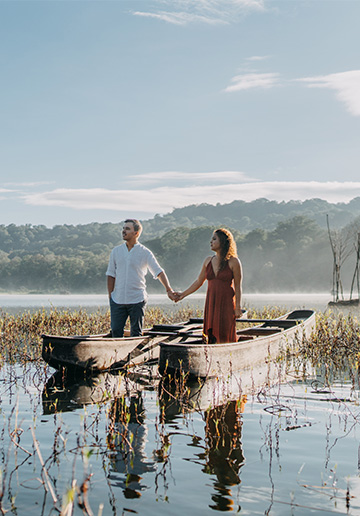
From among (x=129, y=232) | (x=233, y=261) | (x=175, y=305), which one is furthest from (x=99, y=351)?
(x=175, y=305)

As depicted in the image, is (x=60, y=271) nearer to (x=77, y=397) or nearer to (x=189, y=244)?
(x=189, y=244)

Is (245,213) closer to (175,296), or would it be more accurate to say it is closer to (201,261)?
(201,261)

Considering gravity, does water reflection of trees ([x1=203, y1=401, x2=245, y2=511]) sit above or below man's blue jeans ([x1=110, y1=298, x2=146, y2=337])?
below

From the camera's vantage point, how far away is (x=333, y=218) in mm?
126688

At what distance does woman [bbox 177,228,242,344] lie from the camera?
7.85 meters

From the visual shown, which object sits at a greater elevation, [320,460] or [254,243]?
[254,243]

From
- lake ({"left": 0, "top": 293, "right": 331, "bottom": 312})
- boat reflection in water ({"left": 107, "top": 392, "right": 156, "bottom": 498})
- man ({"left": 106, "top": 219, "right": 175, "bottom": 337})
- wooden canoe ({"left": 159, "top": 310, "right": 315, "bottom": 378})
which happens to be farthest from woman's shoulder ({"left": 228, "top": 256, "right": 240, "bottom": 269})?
lake ({"left": 0, "top": 293, "right": 331, "bottom": 312})

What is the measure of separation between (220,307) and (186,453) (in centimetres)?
331

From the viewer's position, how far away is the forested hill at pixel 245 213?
13038 centimetres

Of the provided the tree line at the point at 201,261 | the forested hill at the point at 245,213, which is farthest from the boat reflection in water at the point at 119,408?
the forested hill at the point at 245,213

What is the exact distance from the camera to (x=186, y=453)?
5176 mm

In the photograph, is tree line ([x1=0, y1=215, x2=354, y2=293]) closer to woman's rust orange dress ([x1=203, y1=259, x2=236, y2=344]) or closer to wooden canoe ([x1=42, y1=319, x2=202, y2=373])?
wooden canoe ([x1=42, y1=319, x2=202, y2=373])

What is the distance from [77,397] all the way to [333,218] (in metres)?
124

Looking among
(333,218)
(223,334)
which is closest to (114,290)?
(223,334)
